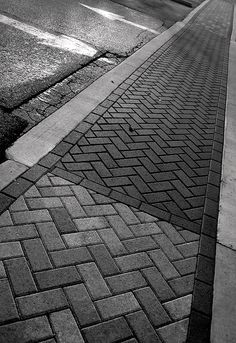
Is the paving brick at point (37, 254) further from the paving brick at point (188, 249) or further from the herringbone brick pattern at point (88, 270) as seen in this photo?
the paving brick at point (188, 249)

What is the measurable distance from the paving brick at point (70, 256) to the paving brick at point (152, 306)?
0.51m

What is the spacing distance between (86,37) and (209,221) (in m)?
5.89

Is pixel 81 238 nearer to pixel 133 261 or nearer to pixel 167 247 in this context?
pixel 133 261

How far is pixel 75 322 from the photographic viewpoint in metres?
2.37

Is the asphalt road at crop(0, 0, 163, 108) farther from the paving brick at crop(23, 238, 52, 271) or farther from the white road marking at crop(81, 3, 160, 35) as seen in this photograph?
the paving brick at crop(23, 238, 52, 271)

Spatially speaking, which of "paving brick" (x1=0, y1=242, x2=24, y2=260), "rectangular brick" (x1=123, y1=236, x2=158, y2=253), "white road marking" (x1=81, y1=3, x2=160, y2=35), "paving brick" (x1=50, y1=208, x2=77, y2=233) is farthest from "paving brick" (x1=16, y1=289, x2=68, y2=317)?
"white road marking" (x1=81, y1=3, x2=160, y2=35)

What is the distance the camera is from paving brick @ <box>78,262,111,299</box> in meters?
2.61

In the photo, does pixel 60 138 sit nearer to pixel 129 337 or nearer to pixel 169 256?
pixel 169 256

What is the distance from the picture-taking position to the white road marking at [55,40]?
22.7 ft

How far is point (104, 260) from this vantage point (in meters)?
2.89

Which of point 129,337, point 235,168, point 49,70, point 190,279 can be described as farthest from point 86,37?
point 129,337

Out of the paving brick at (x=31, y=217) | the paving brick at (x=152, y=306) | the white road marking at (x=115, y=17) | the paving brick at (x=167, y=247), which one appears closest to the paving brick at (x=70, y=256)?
the paving brick at (x=31, y=217)

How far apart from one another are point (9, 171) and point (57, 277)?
1324 mm

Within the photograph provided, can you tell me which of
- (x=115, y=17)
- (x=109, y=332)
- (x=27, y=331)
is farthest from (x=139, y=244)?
(x=115, y=17)
